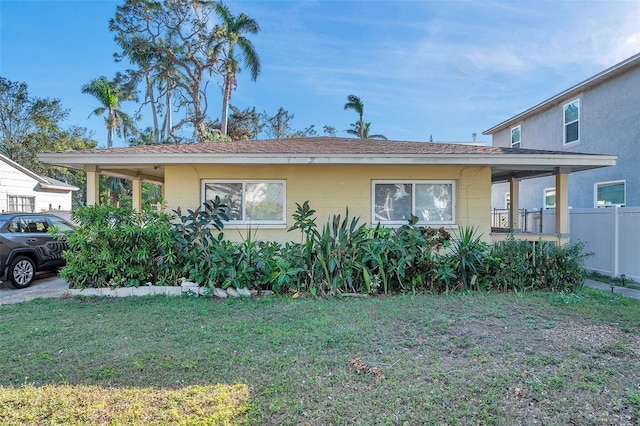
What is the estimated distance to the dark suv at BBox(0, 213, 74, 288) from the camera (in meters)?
7.05

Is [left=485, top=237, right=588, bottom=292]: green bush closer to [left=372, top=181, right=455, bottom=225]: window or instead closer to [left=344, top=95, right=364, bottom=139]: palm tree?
[left=372, top=181, right=455, bottom=225]: window

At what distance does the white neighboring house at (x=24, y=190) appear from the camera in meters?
15.1

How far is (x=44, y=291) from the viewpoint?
6844 millimetres

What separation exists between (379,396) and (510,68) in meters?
16.3

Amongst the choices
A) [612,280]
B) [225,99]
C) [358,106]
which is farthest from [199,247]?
[358,106]

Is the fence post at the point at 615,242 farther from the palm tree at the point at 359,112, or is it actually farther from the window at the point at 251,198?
the palm tree at the point at 359,112

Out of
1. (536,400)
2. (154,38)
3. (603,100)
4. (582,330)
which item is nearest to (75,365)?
(536,400)

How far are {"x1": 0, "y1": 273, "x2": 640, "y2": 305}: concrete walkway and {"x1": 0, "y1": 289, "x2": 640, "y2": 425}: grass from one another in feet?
3.81

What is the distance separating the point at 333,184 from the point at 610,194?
9360 mm

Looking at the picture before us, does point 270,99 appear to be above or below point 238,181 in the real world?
above

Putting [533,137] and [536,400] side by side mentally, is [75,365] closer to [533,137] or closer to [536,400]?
[536,400]

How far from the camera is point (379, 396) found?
277 cm

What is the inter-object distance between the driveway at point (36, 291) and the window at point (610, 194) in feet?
47.3

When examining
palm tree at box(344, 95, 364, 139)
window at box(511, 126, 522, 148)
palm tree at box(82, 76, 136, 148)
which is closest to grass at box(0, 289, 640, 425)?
window at box(511, 126, 522, 148)
